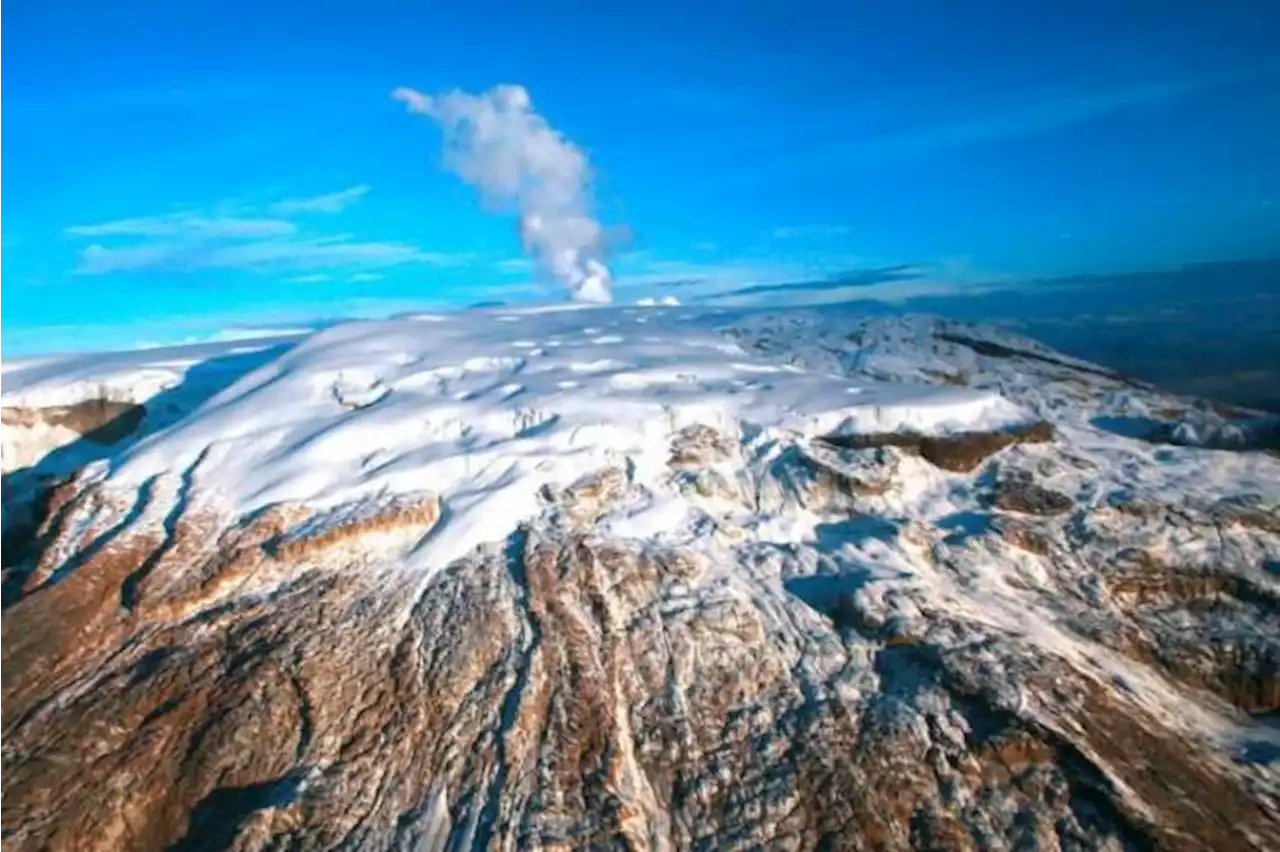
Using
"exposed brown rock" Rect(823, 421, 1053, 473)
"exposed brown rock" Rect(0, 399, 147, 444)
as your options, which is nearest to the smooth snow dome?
"exposed brown rock" Rect(823, 421, 1053, 473)

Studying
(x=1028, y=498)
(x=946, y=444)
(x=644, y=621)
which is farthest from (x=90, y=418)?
(x=1028, y=498)

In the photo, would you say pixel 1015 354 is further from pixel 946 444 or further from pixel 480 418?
pixel 480 418

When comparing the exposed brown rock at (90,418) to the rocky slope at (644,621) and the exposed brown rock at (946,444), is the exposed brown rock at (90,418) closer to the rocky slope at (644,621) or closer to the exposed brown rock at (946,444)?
the rocky slope at (644,621)

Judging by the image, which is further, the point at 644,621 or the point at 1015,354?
the point at 1015,354

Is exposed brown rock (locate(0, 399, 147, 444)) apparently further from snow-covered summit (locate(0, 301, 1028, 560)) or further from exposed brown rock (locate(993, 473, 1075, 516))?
exposed brown rock (locate(993, 473, 1075, 516))

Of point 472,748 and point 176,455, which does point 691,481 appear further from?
point 176,455
